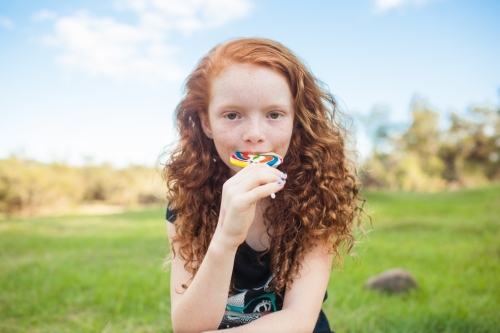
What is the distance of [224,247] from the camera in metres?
1.37

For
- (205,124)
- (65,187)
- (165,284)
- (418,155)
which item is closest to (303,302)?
(205,124)

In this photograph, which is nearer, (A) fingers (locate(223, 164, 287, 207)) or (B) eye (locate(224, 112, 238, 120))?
(A) fingers (locate(223, 164, 287, 207))

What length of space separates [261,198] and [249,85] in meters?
0.46

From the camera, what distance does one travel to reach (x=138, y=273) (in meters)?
5.15

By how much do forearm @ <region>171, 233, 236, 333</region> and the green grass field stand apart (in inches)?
41.7

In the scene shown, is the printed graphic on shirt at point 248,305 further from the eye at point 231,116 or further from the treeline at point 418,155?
the treeline at point 418,155

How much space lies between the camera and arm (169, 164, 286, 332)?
133cm

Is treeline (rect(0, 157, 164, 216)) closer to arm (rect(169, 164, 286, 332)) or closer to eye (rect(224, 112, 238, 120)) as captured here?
eye (rect(224, 112, 238, 120))

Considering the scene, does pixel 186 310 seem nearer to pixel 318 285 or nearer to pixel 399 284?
pixel 318 285

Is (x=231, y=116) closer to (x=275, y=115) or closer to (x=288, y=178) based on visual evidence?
(x=275, y=115)

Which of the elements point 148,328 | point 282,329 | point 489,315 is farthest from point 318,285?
point 489,315

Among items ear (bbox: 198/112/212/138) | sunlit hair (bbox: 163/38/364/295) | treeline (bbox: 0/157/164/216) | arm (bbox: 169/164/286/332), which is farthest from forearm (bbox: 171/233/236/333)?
treeline (bbox: 0/157/164/216)

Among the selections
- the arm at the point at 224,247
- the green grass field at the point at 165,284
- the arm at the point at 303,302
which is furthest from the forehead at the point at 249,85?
the green grass field at the point at 165,284

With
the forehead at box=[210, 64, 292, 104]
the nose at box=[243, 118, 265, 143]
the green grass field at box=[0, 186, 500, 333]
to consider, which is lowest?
the green grass field at box=[0, 186, 500, 333]
